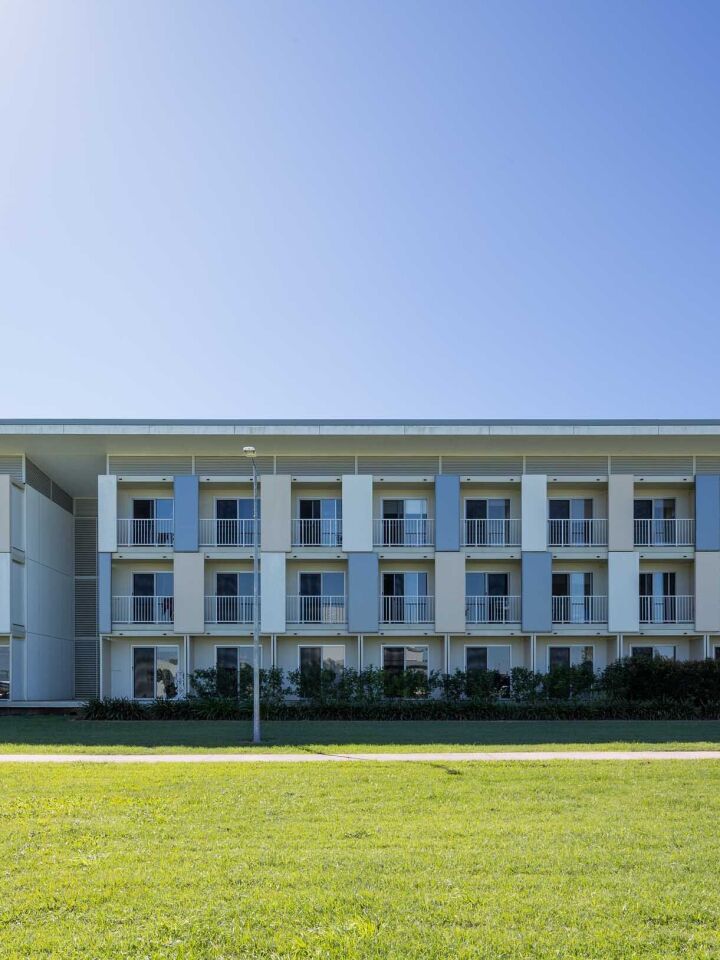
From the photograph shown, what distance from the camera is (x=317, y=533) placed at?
33.0 metres

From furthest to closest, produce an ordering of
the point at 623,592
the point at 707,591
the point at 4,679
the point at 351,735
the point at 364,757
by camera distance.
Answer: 1. the point at 623,592
2. the point at 707,591
3. the point at 4,679
4. the point at 351,735
5. the point at 364,757

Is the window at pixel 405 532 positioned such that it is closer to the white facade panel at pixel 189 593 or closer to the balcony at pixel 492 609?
the balcony at pixel 492 609

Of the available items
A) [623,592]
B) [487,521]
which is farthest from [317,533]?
[623,592]

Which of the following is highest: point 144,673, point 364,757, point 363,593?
point 363,593

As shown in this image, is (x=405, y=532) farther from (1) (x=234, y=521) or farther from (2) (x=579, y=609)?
(2) (x=579, y=609)

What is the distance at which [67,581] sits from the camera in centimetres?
3734

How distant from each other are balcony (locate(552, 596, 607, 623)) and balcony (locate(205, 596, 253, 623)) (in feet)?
34.3

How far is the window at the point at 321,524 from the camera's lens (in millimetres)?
32969

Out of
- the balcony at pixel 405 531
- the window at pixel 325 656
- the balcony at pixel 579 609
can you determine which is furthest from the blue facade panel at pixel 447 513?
the window at pixel 325 656

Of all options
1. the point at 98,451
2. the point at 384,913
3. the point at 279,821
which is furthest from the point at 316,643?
the point at 384,913

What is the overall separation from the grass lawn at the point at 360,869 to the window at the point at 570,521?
20.1 meters

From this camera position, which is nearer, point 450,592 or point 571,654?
point 450,592

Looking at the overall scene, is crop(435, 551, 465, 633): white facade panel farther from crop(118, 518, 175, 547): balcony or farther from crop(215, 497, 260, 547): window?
crop(118, 518, 175, 547): balcony

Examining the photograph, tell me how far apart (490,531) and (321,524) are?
5.91m
